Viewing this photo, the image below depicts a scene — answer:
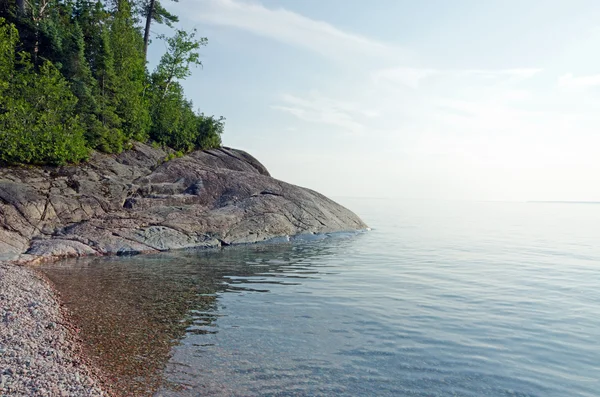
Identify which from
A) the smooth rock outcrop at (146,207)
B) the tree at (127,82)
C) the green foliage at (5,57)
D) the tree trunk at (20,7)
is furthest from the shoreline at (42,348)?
the tree trunk at (20,7)

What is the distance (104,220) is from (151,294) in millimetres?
11548

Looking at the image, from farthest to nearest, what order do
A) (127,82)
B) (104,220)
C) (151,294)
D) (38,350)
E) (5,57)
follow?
(127,82)
(5,57)
(104,220)
(151,294)
(38,350)

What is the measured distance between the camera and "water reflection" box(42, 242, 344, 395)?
9289mm

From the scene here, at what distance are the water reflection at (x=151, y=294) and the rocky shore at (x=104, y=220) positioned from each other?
2.08 feet

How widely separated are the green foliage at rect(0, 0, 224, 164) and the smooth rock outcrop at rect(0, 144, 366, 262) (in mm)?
1715

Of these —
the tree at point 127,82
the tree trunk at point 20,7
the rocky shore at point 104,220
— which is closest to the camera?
the rocky shore at point 104,220

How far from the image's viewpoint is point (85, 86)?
3120 cm

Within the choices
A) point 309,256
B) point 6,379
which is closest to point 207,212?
point 309,256

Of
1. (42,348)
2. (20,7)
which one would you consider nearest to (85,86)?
(20,7)

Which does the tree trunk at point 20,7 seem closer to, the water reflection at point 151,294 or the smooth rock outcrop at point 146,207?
the smooth rock outcrop at point 146,207

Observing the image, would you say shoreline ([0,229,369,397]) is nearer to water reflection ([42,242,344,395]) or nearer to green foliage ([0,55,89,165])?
water reflection ([42,242,344,395])

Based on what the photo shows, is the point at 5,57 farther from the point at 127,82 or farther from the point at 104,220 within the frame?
the point at 104,220

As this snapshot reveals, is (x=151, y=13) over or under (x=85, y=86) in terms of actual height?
over

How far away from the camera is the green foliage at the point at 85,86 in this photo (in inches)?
1014
